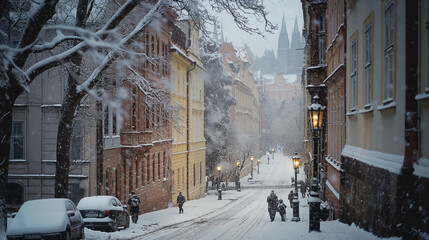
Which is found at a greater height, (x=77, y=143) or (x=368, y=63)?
(x=368, y=63)

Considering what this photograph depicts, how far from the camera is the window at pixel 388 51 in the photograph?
8.62 m

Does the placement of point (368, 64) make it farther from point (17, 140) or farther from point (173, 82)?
point (173, 82)

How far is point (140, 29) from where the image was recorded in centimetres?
1285

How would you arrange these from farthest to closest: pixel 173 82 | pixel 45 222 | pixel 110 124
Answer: pixel 173 82, pixel 110 124, pixel 45 222

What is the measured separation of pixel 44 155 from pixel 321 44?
15.7 m

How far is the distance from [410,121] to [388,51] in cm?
210

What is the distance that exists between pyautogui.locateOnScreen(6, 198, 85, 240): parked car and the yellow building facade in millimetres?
23296

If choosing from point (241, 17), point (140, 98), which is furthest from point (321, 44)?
point (241, 17)

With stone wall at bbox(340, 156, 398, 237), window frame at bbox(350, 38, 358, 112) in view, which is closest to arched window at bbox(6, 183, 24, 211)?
stone wall at bbox(340, 156, 398, 237)

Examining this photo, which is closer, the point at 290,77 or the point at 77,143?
the point at 77,143

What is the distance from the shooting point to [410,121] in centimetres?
716

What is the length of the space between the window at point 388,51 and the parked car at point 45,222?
8.60m

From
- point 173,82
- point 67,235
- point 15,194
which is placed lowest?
point 15,194

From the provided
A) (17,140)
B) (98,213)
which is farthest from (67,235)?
(17,140)
